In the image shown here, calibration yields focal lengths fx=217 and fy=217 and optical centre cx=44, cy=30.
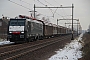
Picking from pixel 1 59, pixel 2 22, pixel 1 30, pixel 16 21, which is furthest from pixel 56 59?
pixel 2 22

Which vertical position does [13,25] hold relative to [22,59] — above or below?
above

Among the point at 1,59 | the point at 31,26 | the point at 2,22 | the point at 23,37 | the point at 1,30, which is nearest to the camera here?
the point at 1,59

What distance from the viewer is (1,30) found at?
66.6 meters

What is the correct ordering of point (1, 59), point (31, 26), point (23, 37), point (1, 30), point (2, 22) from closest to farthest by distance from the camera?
point (1, 59) < point (23, 37) < point (31, 26) < point (1, 30) < point (2, 22)

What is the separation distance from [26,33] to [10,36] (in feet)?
6.07

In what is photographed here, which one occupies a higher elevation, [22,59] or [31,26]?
[31,26]

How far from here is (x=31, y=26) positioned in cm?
2717

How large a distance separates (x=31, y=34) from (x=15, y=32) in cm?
287

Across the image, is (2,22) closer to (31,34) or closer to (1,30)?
(1,30)

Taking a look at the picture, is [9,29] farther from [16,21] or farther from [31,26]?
[31,26]

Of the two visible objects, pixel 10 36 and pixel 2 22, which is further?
pixel 2 22

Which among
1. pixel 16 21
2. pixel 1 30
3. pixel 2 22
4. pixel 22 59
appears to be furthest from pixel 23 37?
pixel 2 22

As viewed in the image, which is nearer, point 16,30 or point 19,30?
point 19,30

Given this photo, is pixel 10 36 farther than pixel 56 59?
Yes
